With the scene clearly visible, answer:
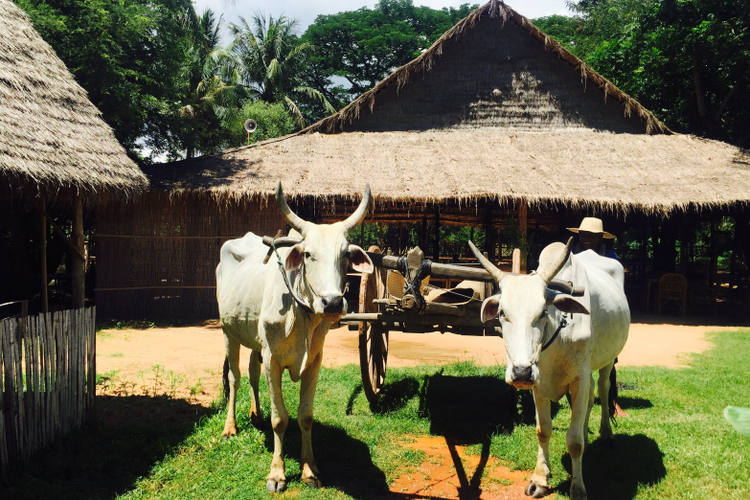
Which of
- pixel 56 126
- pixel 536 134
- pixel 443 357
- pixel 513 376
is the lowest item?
pixel 443 357

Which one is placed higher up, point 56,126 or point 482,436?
point 56,126

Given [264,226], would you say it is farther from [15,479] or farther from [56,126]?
[15,479]

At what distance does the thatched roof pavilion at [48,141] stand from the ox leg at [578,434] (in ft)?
15.8

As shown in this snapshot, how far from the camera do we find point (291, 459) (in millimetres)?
4320

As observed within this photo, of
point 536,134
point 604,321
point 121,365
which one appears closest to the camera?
point 604,321

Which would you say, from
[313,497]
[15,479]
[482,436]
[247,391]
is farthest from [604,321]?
[15,479]

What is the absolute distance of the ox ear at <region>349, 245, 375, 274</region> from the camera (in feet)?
12.3

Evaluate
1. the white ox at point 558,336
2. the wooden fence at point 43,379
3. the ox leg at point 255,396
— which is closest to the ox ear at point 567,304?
the white ox at point 558,336

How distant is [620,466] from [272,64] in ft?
88.0

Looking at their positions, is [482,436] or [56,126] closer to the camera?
[482,436]

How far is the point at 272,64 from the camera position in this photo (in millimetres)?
27578

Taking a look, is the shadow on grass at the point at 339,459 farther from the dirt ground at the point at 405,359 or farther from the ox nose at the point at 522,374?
the ox nose at the point at 522,374

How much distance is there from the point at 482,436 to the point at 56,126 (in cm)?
560

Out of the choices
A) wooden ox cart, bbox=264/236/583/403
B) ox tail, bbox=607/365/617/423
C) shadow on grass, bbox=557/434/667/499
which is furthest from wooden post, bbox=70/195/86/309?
ox tail, bbox=607/365/617/423
